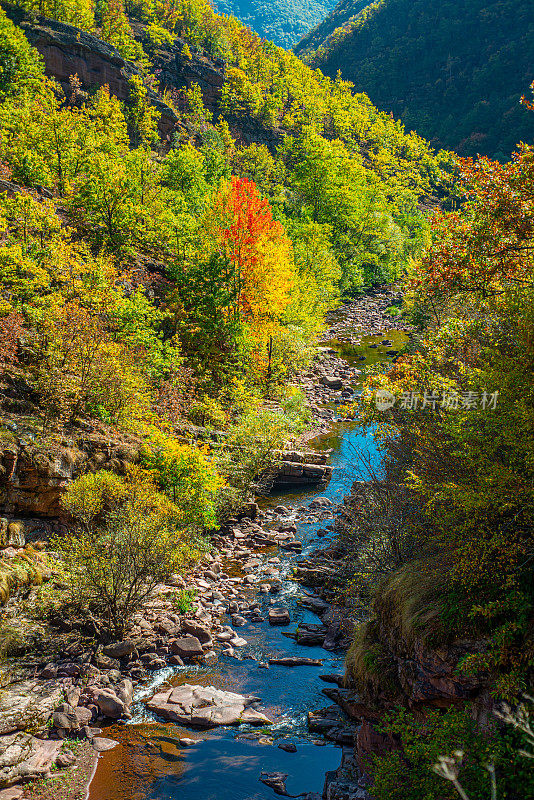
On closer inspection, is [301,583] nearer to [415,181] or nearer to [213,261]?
[213,261]

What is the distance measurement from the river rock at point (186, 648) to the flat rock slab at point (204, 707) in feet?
2.73

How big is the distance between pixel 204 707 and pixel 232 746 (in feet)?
3.01

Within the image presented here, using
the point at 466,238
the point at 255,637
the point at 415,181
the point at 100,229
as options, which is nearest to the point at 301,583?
the point at 255,637

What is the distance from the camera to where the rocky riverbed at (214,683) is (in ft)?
26.2

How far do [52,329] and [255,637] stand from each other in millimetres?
9556

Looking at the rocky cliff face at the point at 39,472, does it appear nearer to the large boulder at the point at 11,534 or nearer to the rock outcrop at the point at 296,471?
the large boulder at the point at 11,534

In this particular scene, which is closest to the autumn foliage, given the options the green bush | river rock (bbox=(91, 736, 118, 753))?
river rock (bbox=(91, 736, 118, 753))

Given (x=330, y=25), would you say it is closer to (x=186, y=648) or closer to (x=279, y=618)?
(x=279, y=618)

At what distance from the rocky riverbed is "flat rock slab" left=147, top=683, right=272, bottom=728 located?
20 millimetres

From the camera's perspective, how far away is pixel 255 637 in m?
11.6

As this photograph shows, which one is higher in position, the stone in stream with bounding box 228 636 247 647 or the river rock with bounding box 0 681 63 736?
the stone in stream with bounding box 228 636 247 647

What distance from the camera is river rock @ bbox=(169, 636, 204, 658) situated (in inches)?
419

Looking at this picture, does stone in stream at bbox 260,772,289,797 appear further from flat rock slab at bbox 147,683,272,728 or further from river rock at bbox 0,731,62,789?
river rock at bbox 0,731,62,789

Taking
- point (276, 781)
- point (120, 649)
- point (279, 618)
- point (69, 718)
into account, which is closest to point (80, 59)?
point (279, 618)
